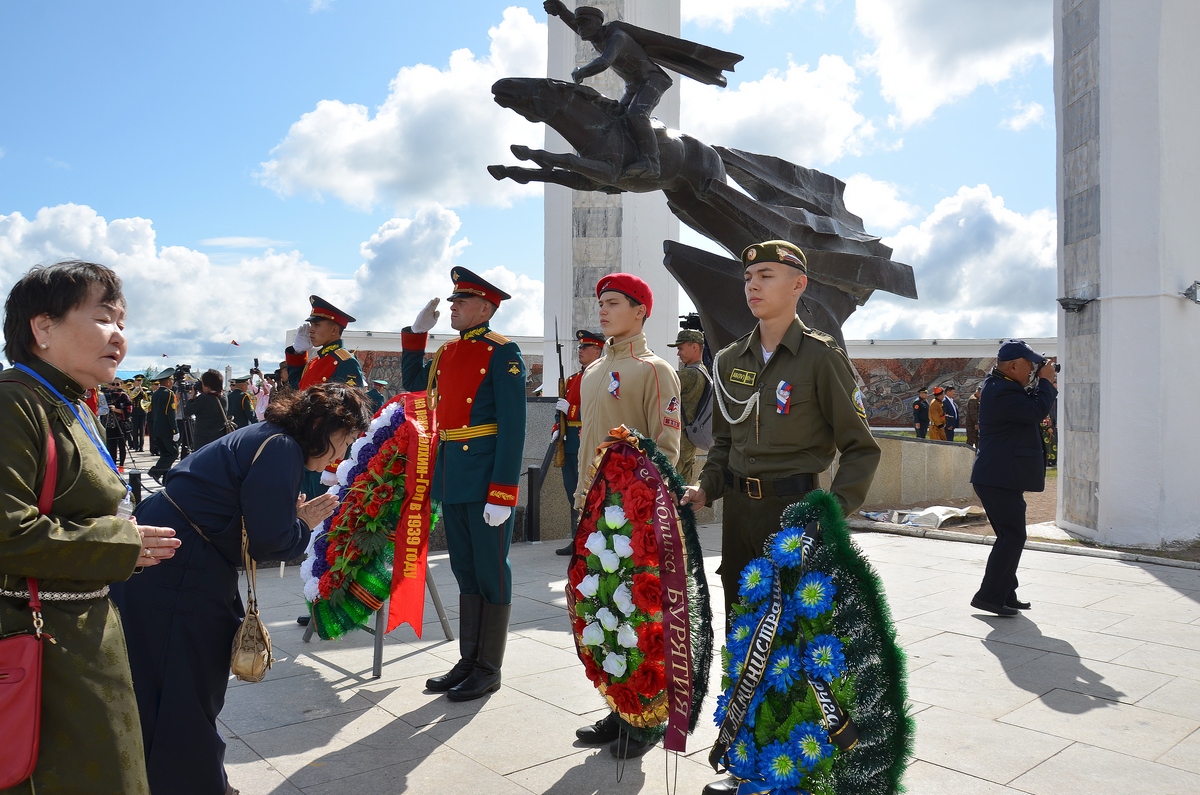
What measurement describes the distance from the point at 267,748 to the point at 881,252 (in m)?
6.07

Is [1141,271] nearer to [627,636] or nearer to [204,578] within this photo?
[627,636]

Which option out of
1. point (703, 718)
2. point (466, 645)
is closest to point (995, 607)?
point (703, 718)

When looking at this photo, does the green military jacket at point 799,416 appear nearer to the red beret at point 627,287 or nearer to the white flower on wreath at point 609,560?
the white flower on wreath at point 609,560

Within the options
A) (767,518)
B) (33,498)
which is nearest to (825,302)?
(767,518)

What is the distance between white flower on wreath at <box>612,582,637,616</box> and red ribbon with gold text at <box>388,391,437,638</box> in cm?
170

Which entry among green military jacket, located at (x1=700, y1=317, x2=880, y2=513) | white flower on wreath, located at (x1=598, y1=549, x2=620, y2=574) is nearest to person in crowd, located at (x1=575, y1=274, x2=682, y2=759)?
green military jacket, located at (x1=700, y1=317, x2=880, y2=513)

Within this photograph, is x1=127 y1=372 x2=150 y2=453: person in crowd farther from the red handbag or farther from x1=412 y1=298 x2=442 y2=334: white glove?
the red handbag

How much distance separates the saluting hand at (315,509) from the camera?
9.07 feet

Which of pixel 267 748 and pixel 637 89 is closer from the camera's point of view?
pixel 267 748

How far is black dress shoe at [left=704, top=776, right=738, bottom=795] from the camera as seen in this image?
2.79 meters

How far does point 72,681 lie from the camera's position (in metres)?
1.73

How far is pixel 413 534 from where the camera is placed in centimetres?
429

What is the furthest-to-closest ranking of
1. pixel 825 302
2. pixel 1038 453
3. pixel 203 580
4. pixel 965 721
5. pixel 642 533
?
pixel 825 302, pixel 1038 453, pixel 965 721, pixel 642 533, pixel 203 580

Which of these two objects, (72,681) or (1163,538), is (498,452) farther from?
(1163,538)
